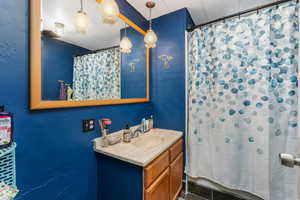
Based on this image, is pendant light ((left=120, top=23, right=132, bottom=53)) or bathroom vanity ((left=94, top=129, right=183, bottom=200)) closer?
bathroom vanity ((left=94, top=129, right=183, bottom=200))

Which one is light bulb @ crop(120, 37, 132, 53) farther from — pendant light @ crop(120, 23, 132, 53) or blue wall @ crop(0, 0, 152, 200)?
blue wall @ crop(0, 0, 152, 200)

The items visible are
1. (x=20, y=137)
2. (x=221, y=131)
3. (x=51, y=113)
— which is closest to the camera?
(x=20, y=137)

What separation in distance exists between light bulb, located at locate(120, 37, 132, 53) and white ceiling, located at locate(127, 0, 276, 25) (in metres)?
0.49

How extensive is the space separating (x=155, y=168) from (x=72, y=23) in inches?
54.3

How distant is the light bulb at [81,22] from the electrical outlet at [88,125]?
0.76 m

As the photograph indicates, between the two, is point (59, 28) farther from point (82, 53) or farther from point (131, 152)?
point (131, 152)

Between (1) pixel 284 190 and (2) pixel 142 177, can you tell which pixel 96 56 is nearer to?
(2) pixel 142 177

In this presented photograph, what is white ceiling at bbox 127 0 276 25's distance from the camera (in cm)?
161

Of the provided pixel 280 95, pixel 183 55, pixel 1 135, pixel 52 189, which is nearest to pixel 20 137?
pixel 1 135

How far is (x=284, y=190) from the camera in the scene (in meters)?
1.28

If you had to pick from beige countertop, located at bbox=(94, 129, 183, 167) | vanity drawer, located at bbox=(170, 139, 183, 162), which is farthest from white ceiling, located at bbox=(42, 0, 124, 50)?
vanity drawer, located at bbox=(170, 139, 183, 162)

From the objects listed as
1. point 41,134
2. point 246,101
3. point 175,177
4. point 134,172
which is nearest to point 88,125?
point 41,134

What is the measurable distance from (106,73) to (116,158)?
870 millimetres

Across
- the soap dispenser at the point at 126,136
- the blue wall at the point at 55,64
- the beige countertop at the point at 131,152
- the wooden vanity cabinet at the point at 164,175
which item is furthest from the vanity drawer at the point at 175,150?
the blue wall at the point at 55,64
